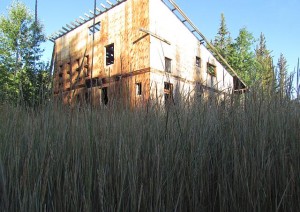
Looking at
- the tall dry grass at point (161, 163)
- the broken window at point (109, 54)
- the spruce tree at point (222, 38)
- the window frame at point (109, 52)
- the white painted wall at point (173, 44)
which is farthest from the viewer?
the spruce tree at point (222, 38)

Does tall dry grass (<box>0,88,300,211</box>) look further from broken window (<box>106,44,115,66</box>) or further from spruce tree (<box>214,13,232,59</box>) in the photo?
spruce tree (<box>214,13,232,59</box>)

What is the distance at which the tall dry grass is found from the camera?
55.2 inches

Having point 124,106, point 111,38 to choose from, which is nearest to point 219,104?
point 124,106

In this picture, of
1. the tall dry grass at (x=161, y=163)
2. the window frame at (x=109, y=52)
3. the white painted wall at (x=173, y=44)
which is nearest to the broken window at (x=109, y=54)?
the window frame at (x=109, y=52)

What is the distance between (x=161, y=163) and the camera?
1529mm

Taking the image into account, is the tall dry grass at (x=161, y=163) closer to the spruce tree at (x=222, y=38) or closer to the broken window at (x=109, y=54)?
the broken window at (x=109, y=54)

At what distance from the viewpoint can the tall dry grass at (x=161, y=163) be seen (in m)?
1.40

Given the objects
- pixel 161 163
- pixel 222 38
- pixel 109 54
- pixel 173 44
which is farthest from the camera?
pixel 222 38

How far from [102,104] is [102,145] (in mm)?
987

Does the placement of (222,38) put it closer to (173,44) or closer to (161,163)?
(173,44)

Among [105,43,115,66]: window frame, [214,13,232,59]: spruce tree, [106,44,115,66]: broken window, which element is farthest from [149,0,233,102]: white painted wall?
[214,13,232,59]: spruce tree

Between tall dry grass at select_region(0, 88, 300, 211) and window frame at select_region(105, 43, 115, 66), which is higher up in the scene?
window frame at select_region(105, 43, 115, 66)

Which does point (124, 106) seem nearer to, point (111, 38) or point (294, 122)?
point (294, 122)

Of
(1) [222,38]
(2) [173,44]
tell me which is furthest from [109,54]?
(1) [222,38]
